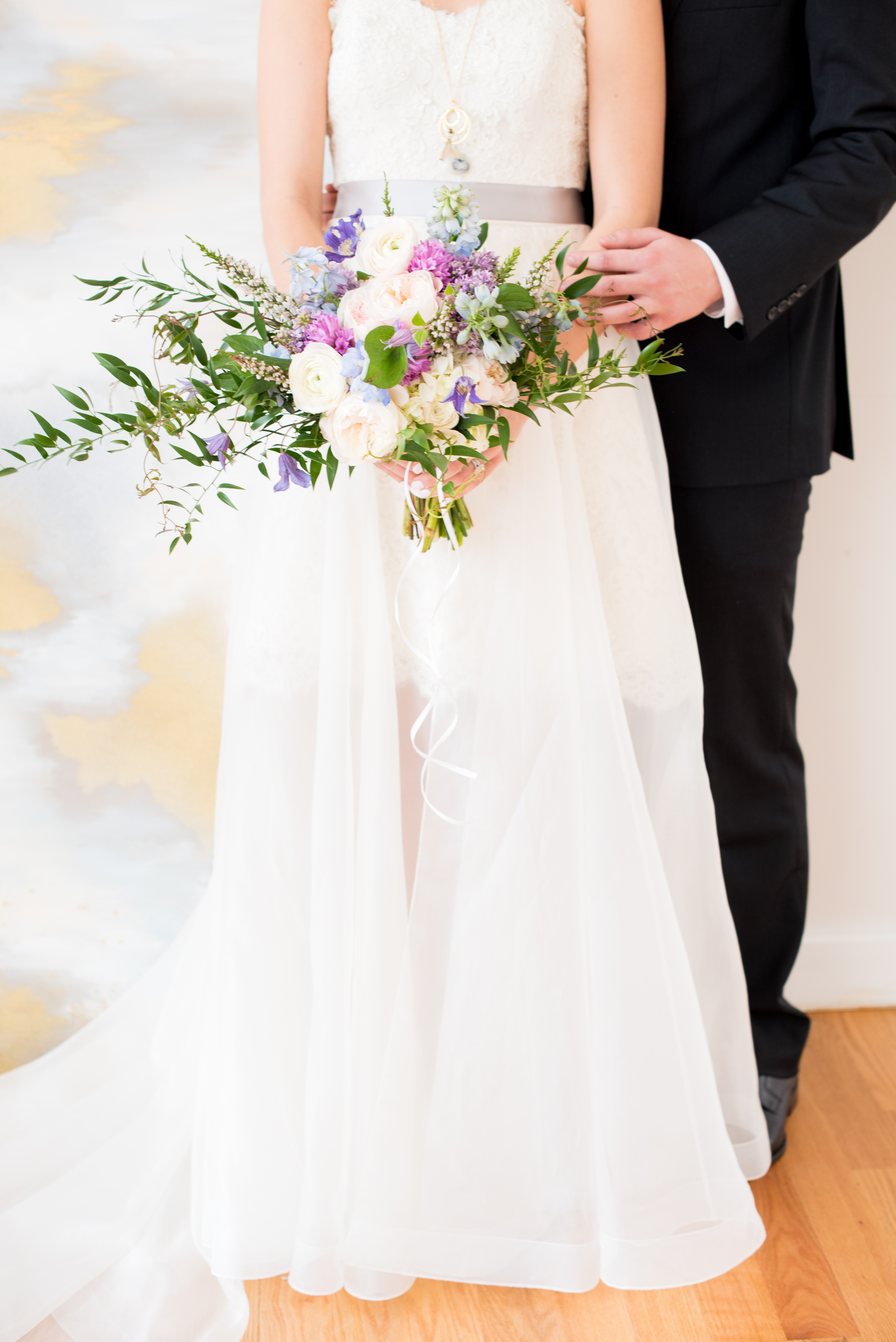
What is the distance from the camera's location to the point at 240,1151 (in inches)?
48.2

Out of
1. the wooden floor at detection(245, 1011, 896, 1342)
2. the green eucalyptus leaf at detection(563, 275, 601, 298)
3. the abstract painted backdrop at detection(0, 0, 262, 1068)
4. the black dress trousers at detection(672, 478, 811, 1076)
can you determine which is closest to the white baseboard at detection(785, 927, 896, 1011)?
the black dress trousers at detection(672, 478, 811, 1076)

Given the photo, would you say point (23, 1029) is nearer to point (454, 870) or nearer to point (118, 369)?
point (454, 870)

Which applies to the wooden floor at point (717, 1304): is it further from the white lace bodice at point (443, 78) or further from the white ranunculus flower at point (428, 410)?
the white lace bodice at point (443, 78)

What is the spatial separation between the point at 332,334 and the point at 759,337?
0.71m

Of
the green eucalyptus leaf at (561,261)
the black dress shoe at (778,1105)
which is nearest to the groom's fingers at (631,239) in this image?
the green eucalyptus leaf at (561,261)

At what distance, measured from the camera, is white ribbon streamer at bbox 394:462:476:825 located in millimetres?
1197

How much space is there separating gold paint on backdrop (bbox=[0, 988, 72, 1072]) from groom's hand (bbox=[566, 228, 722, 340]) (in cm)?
151

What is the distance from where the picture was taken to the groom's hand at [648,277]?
3.94ft

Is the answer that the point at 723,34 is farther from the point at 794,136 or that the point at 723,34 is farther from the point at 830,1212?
the point at 830,1212

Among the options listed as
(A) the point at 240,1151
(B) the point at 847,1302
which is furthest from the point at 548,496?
(B) the point at 847,1302

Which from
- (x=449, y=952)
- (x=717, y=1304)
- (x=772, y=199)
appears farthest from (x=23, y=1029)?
(x=772, y=199)

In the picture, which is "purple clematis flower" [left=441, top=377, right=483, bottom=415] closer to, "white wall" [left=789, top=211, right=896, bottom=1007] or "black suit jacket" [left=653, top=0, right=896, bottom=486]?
"black suit jacket" [left=653, top=0, right=896, bottom=486]

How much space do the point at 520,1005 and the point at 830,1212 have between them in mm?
661

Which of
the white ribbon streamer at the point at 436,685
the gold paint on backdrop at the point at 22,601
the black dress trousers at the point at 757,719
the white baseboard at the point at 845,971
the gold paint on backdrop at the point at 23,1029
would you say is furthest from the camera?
the white baseboard at the point at 845,971
